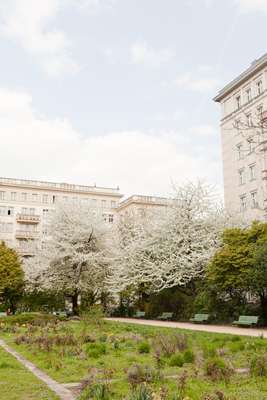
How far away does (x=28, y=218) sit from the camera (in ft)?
218

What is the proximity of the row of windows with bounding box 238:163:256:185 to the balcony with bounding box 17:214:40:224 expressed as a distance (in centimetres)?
3345

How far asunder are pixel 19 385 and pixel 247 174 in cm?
3820

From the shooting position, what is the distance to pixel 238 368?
9.05m

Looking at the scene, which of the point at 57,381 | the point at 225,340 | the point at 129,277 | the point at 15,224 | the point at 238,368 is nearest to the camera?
the point at 57,381

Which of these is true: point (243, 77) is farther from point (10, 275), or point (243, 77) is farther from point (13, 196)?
point (13, 196)

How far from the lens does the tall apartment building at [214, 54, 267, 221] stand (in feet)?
134

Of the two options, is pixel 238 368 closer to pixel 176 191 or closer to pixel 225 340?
pixel 225 340

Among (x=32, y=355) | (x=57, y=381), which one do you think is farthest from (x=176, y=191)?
(x=57, y=381)

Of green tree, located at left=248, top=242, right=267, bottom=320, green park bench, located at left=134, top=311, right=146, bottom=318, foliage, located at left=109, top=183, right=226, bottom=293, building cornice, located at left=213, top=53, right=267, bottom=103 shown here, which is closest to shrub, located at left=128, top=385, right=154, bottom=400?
green tree, located at left=248, top=242, right=267, bottom=320

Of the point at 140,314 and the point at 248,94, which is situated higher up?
the point at 248,94

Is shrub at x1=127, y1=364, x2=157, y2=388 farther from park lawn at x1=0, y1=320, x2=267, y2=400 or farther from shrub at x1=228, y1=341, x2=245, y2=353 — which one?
shrub at x1=228, y1=341, x2=245, y2=353

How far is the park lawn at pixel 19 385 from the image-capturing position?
6793 millimetres

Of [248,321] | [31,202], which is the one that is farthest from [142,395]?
[31,202]

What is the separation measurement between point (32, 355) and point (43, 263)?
23.7 m
